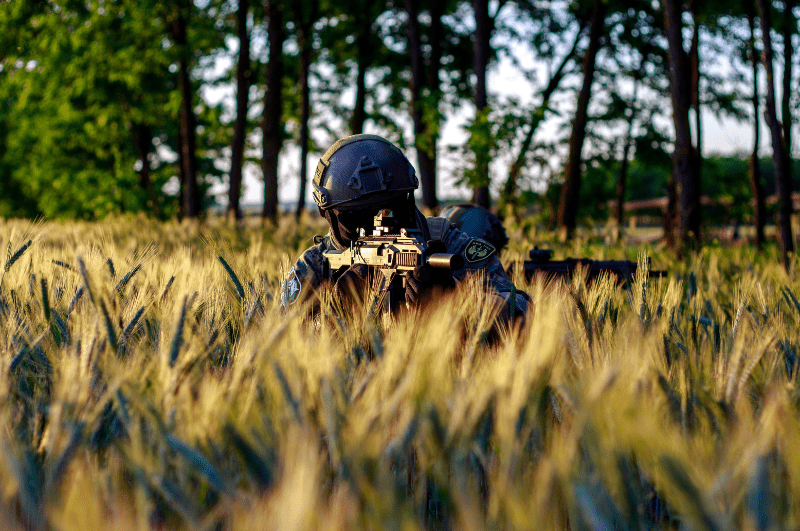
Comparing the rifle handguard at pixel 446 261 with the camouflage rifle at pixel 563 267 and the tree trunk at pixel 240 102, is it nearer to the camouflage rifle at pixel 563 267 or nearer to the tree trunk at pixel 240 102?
the camouflage rifle at pixel 563 267

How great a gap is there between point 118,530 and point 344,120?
817 inches

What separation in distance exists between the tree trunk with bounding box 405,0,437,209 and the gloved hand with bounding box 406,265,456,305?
24.9 ft

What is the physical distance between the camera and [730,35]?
45.3 feet

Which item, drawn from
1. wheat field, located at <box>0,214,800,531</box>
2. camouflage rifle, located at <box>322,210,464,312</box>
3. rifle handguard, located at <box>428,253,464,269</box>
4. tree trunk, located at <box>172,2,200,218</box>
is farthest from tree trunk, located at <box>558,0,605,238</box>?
wheat field, located at <box>0,214,800,531</box>

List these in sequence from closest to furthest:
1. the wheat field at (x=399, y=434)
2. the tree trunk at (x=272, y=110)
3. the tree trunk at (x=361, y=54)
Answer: the wheat field at (x=399, y=434), the tree trunk at (x=272, y=110), the tree trunk at (x=361, y=54)

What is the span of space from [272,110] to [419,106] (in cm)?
338

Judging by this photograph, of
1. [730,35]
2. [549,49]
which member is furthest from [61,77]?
[730,35]

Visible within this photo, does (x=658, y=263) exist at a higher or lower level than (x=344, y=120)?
lower

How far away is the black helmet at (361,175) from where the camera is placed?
2.82 metres

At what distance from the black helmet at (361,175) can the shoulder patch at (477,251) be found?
17.1 inches

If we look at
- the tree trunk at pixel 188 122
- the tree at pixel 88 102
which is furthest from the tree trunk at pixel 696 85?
the tree trunk at pixel 188 122

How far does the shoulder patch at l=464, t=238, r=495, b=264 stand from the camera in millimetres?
2947

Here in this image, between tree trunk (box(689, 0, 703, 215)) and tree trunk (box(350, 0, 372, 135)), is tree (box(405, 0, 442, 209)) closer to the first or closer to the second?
tree trunk (box(350, 0, 372, 135))

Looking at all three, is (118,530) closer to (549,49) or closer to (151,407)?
(151,407)
